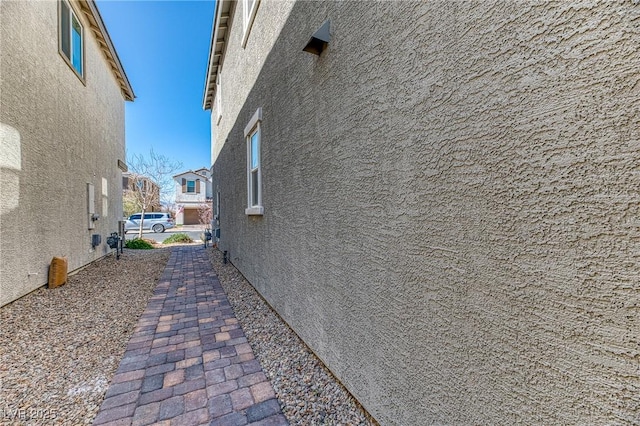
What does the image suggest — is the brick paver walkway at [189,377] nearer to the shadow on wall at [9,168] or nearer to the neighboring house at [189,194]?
the shadow on wall at [9,168]

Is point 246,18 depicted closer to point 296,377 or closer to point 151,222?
point 296,377

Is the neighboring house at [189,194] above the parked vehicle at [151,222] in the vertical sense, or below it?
above

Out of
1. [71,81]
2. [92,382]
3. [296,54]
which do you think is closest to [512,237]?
[296,54]

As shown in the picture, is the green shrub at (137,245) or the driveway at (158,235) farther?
the driveway at (158,235)

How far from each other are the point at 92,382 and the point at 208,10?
13791 mm

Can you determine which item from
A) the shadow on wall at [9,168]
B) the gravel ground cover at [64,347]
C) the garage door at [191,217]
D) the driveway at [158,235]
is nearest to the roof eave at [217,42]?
the shadow on wall at [9,168]

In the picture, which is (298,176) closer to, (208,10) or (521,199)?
(521,199)

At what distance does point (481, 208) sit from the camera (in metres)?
1.33

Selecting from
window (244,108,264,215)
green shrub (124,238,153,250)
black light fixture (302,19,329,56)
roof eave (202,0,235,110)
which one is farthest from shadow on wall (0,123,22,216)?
green shrub (124,238,153,250)

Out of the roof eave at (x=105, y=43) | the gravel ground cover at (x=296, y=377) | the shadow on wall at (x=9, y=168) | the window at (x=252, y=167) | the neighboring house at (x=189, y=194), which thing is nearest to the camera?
the gravel ground cover at (x=296, y=377)

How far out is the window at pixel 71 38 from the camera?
6.57 metres

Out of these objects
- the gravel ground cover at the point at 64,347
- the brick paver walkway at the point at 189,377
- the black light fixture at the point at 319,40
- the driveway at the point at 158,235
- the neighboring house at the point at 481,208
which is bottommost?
the driveway at the point at 158,235

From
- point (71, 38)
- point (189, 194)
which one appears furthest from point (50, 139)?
point (189, 194)

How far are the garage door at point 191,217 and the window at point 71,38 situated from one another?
27.1 metres
